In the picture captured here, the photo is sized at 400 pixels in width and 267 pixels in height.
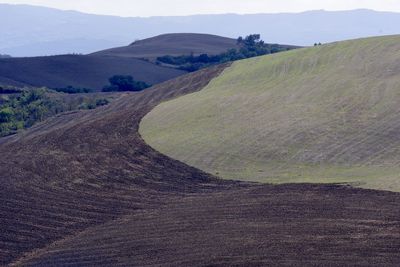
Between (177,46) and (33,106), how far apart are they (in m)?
74.2

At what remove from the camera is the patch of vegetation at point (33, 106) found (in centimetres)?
7050

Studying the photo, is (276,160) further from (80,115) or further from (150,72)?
(150,72)

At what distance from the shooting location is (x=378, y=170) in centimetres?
3519

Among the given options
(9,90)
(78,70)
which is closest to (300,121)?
(9,90)

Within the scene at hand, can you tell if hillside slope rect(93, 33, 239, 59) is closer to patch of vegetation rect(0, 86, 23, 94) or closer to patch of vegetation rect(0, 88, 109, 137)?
patch of vegetation rect(0, 86, 23, 94)

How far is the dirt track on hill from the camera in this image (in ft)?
80.2

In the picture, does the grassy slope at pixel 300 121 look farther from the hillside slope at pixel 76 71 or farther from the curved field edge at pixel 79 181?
the hillside slope at pixel 76 71

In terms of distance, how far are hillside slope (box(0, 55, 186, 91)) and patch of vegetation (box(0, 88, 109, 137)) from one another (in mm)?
23385

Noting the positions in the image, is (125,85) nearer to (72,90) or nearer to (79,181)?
(72,90)

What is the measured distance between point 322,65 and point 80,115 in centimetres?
1868

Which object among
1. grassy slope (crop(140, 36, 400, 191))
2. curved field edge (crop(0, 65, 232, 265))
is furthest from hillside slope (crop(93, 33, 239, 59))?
curved field edge (crop(0, 65, 232, 265))

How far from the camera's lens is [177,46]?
14775 cm

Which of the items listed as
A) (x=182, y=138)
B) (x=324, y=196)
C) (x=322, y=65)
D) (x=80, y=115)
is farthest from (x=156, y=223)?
(x=80, y=115)

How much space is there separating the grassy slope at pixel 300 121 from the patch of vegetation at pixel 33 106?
17493 millimetres
